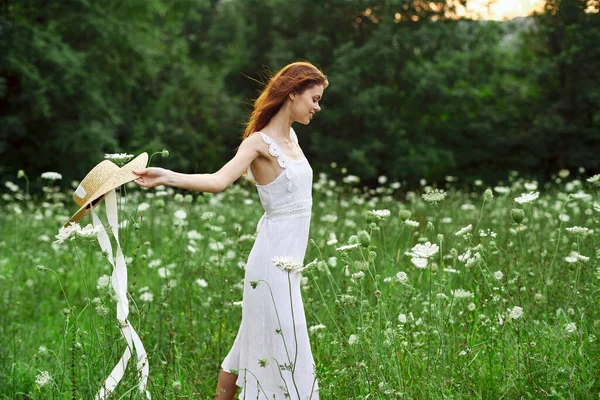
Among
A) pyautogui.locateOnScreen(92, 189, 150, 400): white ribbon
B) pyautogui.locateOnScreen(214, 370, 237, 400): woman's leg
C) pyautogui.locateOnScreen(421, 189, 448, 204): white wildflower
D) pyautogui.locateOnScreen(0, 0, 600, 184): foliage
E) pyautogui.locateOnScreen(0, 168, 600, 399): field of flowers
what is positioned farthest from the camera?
pyautogui.locateOnScreen(0, 0, 600, 184): foliage

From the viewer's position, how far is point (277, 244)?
3.18 m

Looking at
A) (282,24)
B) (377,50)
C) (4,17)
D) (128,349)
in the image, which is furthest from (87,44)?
(128,349)

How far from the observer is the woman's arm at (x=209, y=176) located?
2725mm

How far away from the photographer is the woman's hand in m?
2.71

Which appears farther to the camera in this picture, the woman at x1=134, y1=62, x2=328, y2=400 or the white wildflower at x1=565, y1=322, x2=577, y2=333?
the woman at x1=134, y1=62, x2=328, y2=400

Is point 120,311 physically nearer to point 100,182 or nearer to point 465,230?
point 100,182

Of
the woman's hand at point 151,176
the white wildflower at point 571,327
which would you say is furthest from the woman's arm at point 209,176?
the white wildflower at point 571,327

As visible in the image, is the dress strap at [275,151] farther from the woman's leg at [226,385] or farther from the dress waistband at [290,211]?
the woman's leg at [226,385]

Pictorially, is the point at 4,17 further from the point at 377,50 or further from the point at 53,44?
the point at 377,50

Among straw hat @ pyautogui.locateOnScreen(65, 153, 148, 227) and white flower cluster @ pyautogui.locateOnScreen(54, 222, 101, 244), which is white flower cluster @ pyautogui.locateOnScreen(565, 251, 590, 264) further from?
white flower cluster @ pyautogui.locateOnScreen(54, 222, 101, 244)

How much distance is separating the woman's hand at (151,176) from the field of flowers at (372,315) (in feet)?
1.17

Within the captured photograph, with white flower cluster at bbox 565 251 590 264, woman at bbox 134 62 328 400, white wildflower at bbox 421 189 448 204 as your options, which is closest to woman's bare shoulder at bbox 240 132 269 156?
woman at bbox 134 62 328 400

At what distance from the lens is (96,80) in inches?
801

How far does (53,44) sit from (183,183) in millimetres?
17747
